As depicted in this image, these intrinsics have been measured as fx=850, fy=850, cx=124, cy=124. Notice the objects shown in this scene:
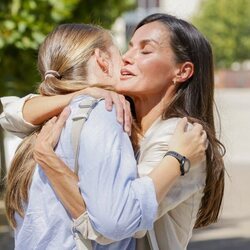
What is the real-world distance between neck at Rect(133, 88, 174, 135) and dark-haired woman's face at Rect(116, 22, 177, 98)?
0.02 metres

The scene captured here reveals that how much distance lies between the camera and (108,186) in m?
2.49

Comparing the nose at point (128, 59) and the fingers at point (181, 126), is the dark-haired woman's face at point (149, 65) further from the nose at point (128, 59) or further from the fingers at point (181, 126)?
the fingers at point (181, 126)

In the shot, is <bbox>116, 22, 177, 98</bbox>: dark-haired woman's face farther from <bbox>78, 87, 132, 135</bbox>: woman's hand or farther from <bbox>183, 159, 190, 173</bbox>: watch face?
<bbox>183, 159, 190, 173</bbox>: watch face

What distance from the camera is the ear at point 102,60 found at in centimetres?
284

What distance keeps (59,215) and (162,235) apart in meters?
0.34

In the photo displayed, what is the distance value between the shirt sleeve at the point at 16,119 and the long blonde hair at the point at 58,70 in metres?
0.07

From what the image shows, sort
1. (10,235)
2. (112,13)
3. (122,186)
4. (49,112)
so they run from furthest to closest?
1. (112,13)
2. (10,235)
3. (49,112)
4. (122,186)

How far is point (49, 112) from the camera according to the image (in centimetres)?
286

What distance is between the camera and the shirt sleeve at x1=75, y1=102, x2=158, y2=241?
248cm

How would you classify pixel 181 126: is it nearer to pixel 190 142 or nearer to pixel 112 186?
pixel 190 142

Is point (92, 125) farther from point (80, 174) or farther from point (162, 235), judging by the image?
point (162, 235)

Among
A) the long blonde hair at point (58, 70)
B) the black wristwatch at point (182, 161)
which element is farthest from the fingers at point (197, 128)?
the long blonde hair at point (58, 70)

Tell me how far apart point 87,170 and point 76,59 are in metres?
0.45

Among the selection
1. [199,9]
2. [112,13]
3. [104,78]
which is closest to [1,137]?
[112,13]
